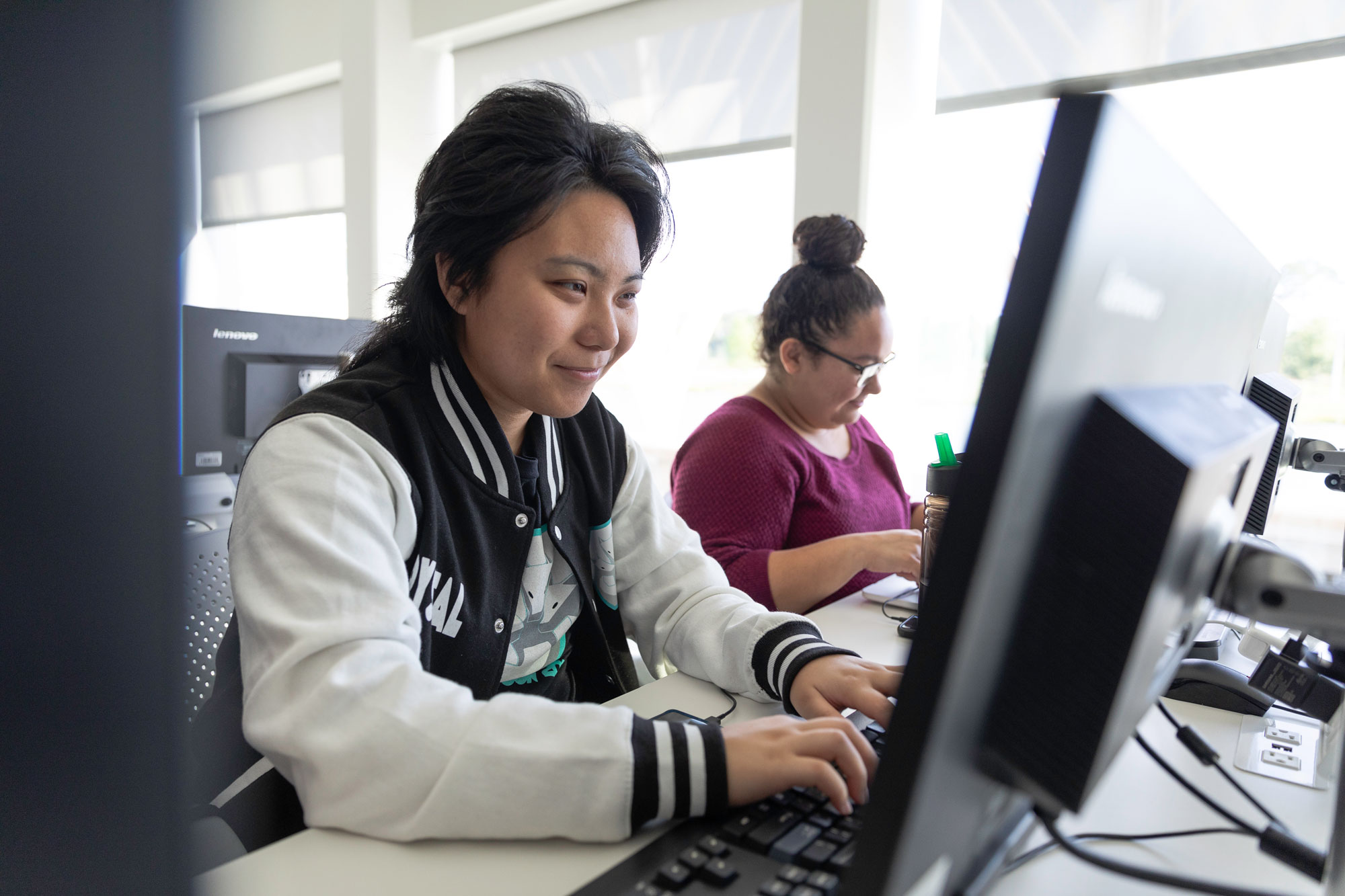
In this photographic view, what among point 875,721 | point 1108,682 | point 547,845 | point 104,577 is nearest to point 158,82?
point 104,577

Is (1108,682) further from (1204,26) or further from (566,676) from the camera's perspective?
(1204,26)

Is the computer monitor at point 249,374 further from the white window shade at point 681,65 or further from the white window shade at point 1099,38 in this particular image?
the white window shade at point 681,65

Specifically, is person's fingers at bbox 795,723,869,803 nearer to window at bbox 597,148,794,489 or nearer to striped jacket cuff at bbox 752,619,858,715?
striped jacket cuff at bbox 752,619,858,715

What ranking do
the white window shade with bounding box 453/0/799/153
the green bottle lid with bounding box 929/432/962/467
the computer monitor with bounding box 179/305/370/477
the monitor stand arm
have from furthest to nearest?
the white window shade with bounding box 453/0/799/153, the computer monitor with bounding box 179/305/370/477, the green bottle lid with bounding box 929/432/962/467, the monitor stand arm

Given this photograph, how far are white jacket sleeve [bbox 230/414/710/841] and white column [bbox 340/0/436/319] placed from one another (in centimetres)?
364

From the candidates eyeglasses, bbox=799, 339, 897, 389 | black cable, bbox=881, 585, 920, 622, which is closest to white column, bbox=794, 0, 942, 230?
eyeglasses, bbox=799, 339, 897, 389

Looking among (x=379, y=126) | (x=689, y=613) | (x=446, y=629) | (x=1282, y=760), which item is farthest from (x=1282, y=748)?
(x=379, y=126)

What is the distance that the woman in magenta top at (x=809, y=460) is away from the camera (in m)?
1.48

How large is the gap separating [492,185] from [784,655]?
590 millimetres

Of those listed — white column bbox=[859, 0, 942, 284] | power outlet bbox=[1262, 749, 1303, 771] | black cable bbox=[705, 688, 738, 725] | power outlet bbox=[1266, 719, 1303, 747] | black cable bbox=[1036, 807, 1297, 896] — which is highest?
white column bbox=[859, 0, 942, 284]

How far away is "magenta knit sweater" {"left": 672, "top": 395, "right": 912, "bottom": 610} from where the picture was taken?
1.58m

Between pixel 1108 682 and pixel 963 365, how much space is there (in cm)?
281

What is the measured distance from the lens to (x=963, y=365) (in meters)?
3.03

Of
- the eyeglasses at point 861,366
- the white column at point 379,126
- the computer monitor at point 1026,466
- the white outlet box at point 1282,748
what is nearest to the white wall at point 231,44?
the computer monitor at point 1026,466
